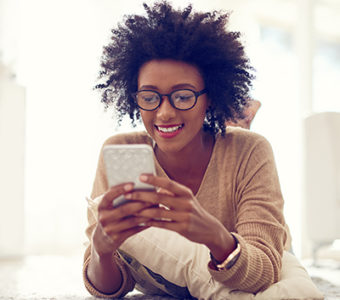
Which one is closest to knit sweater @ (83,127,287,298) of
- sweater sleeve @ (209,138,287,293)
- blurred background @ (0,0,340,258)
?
sweater sleeve @ (209,138,287,293)

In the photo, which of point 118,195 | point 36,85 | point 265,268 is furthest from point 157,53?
point 36,85

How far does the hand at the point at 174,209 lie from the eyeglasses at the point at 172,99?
15.1 inches

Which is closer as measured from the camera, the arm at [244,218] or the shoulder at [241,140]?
the arm at [244,218]

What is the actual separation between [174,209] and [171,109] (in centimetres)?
39

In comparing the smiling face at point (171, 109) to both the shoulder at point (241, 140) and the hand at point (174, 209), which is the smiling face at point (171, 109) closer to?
the shoulder at point (241, 140)

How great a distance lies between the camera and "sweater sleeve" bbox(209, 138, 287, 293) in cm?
125

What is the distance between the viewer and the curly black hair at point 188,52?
1.48 metres

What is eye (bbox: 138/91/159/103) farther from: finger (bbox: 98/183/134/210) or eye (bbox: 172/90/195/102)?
finger (bbox: 98/183/134/210)

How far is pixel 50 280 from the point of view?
87.4 inches

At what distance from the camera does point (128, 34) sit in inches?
62.1

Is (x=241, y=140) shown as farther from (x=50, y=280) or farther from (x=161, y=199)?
(x=50, y=280)

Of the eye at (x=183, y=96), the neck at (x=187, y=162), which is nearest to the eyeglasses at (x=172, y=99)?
the eye at (x=183, y=96)

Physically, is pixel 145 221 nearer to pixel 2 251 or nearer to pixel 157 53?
pixel 157 53

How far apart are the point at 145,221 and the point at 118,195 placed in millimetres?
90
